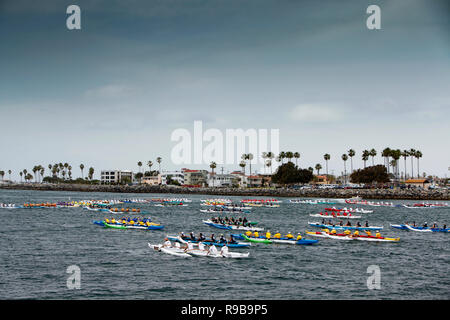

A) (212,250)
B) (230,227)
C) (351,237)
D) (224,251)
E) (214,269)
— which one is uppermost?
(212,250)

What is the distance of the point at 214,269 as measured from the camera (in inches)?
1518

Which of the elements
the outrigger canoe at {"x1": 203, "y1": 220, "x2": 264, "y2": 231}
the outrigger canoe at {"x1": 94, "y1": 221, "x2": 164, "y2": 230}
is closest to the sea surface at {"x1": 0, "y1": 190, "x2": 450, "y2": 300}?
the outrigger canoe at {"x1": 94, "y1": 221, "x2": 164, "y2": 230}

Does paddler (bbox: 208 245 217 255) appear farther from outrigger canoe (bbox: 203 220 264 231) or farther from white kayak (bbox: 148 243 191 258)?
outrigger canoe (bbox: 203 220 264 231)

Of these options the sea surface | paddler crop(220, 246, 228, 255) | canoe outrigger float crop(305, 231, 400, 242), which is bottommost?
the sea surface

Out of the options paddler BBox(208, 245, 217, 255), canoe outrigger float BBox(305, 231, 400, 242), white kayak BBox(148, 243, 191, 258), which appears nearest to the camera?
paddler BBox(208, 245, 217, 255)

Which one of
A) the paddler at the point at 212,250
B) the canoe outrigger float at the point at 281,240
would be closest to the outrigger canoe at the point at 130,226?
the canoe outrigger float at the point at 281,240

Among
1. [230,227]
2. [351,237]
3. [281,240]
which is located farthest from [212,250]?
[230,227]

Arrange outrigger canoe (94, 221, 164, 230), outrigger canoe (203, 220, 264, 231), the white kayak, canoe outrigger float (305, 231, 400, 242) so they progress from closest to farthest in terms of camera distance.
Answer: the white kayak, canoe outrigger float (305, 231, 400, 242), outrigger canoe (203, 220, 264, 231), outrigger canoe (94, 221, 164, 230)

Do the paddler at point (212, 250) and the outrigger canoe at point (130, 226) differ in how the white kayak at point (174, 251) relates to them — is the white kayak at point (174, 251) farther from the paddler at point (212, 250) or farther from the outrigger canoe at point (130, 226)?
the outrigger canoe at point (130, 226)

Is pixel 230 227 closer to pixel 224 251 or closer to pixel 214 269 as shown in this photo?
pixel 224 251

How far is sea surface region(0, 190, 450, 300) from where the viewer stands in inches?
1242

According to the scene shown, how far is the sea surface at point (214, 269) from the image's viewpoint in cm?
3155

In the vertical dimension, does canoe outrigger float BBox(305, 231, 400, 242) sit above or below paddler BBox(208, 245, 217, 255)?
below

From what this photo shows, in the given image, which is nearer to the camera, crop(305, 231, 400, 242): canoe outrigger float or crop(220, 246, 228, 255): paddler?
crop(220, 246, 228, 255): paddler
